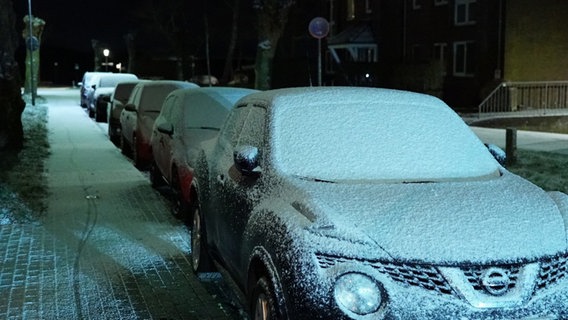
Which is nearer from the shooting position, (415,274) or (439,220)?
(415,274)

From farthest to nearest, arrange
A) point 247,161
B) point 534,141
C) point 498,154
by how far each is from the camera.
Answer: point 534,141 → point 498,154 → point 247,161

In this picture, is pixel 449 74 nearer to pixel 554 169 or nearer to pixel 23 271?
pixel 554 169

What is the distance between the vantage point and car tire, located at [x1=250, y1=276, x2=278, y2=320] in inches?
164

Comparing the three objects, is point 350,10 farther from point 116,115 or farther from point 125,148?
point 125,148

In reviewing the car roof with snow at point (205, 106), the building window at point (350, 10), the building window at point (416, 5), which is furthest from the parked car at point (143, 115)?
the building window at point (350, 10)

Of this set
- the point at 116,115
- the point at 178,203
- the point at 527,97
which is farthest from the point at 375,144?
the point at 527,97

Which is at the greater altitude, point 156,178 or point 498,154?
point 498,154

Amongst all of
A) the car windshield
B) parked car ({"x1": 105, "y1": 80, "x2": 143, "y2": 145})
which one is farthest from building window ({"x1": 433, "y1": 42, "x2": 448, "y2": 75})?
the car windshield

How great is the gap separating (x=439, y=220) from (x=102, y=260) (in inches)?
164

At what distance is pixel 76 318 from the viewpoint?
18.2 ft

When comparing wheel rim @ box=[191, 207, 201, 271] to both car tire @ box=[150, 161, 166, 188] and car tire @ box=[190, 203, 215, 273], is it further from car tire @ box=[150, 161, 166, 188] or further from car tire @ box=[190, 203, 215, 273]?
car tire @ box=[150, 161, 166, 188]

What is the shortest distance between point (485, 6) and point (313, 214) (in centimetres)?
2580

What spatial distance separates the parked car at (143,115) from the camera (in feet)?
42.4

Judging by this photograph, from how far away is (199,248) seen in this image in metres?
6.62
